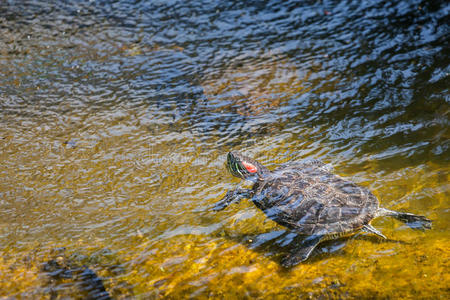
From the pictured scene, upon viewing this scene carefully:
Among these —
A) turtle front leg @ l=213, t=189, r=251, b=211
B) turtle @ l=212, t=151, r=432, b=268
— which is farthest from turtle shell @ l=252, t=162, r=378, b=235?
turtle front leg @ l=213, t=189, r=251, b=211

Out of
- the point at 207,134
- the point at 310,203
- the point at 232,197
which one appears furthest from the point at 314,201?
the point at 207,134

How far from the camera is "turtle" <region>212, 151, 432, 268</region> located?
3635 millimetres

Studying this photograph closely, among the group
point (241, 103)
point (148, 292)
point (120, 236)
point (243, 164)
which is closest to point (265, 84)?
point (241, 103)

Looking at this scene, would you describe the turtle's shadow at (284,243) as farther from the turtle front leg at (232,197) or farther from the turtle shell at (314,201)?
the turtle front leg at (232,197)

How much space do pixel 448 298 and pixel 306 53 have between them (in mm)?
5282

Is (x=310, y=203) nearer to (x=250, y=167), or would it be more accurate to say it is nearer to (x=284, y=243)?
(x=284, y=243)

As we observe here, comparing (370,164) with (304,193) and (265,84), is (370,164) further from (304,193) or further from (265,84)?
(265,84)

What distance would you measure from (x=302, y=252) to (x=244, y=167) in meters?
1.28

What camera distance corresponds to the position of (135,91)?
21.1ft

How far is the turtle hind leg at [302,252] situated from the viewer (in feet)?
11.4

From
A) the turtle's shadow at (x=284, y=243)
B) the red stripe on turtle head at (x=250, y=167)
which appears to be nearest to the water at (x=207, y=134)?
the turtle's shadow at (x=284, y=243)

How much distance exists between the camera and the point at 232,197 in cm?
421

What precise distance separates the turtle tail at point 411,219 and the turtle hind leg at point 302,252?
0.72 metres

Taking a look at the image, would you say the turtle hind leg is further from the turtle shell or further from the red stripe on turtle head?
the red stripe on turtle head
